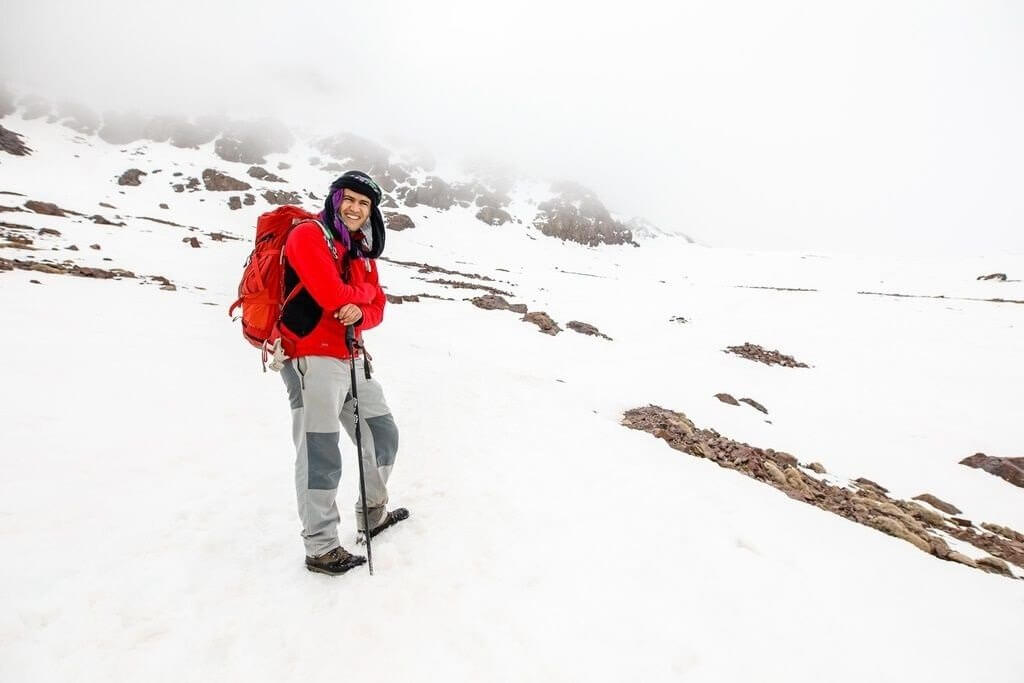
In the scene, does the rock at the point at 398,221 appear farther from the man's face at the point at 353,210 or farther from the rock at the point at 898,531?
the rock at the point at 898,531

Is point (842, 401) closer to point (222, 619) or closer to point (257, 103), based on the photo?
point (222, 619)

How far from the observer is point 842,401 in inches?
613

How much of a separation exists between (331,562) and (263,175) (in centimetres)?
9141

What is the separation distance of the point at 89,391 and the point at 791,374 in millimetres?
22085

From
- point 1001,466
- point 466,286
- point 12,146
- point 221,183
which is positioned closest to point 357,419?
point 1001,466

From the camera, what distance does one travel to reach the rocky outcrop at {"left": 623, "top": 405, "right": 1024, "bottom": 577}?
6613 mm

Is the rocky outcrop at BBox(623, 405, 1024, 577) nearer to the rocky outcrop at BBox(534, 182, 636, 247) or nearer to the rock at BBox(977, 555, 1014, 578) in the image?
the rock at BBox(977, 555, 1014, 578)

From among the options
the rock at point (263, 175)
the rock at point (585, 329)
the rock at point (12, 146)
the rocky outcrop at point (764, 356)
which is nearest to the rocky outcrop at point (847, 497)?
the rocky outcrop at point (764, 356)

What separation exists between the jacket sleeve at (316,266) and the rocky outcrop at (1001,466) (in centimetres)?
1602

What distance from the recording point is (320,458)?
3.54 meters

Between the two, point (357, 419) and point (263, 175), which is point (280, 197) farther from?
point (357, 419)

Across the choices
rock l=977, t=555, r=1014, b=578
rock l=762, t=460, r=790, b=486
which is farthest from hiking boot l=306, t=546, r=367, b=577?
rock l=977, t=555, r=1014, b=578

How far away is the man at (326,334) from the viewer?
331cm

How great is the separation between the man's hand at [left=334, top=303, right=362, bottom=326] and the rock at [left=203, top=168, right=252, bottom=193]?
7859cm
